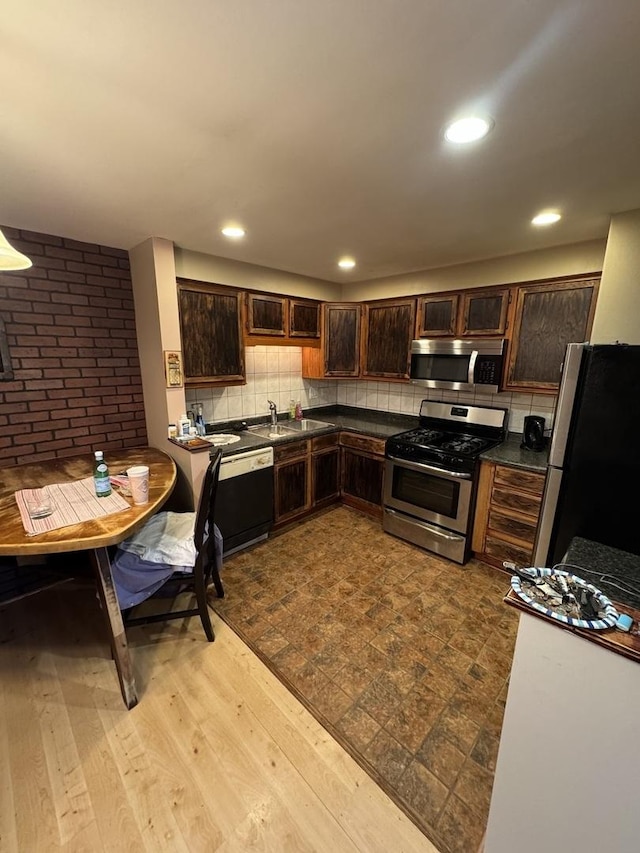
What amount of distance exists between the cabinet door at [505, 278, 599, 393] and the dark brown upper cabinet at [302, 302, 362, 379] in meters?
1.54

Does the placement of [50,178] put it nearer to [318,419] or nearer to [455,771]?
[318,419]

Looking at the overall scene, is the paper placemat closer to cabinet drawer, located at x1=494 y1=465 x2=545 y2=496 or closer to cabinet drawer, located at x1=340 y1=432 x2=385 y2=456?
cabinet drawer, located at x1=340 y1=432 x2=385 y2=456

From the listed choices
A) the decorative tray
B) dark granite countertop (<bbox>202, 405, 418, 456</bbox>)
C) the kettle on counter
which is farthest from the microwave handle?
the decorative tray

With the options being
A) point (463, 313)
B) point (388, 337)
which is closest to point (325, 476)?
point (388, 337)

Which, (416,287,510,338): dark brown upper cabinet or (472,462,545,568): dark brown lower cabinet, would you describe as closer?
(472,462,545,568): dark brown lower cabinet

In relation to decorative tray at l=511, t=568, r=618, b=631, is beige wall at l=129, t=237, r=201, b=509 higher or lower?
higher

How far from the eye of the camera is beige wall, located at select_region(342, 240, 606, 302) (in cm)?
238

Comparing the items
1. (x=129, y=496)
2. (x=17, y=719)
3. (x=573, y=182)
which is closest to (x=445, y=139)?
(x=573, y=182)

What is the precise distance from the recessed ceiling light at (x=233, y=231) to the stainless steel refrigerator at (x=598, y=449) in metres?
2.02

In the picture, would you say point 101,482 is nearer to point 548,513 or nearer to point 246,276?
point 246,276

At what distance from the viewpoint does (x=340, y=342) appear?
3695mm

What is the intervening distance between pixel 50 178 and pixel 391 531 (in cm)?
332

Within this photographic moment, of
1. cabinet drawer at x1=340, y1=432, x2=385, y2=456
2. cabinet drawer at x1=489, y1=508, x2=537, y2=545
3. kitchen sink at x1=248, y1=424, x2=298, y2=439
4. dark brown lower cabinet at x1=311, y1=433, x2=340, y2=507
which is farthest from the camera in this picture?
dark brown lower cabinet at x1=311, y1=433, x2=340, y2=507

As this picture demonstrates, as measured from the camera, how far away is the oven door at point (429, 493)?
272 cm
